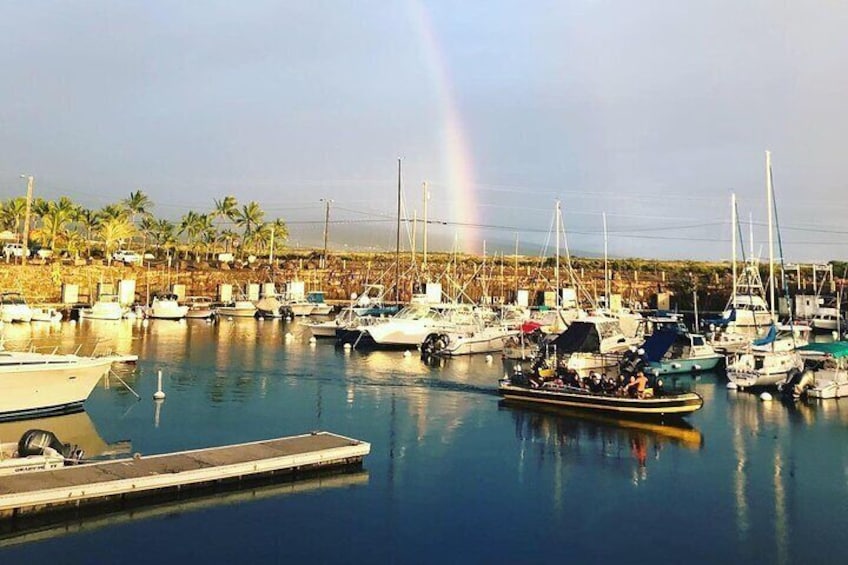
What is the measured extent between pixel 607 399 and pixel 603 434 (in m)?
2.29

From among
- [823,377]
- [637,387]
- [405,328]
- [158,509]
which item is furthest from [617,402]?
[405,328]

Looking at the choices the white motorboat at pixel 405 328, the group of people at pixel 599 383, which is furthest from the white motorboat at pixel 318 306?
the group of people at pixel 599 383

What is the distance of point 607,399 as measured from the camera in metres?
25.4

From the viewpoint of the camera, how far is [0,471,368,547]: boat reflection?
13.8 m

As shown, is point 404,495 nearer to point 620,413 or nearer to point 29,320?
point 620,413

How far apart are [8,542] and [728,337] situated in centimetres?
4676

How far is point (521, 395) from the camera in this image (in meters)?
28.0

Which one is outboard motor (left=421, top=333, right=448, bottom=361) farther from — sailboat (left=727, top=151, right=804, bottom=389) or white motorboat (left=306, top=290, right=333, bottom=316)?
white motorboat (left=306, top=290, right=333, bottom=316)

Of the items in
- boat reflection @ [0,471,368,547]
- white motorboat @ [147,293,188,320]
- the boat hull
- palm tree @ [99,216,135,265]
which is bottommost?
boat reflection @ [0,471,368,547]

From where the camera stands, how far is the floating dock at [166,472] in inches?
578

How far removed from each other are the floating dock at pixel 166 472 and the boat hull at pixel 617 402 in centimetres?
1013

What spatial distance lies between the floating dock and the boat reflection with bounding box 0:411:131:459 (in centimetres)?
344

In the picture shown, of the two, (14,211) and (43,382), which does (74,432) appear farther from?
(14,211)

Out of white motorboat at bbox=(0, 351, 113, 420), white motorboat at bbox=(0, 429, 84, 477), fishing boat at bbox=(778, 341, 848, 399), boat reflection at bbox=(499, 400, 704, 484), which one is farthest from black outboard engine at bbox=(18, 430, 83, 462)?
fishing boat at bbox=(778, 341, 848, 399)
